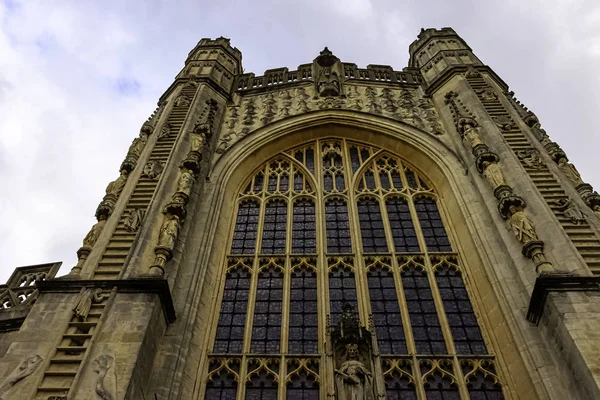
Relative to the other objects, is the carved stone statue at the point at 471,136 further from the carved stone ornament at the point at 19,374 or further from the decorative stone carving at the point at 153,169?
the carved stone ornament at the point at 19,374

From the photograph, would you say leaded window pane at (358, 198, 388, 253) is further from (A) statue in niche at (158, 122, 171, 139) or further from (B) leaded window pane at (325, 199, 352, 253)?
(A) statue in niche at (158, 122, 171, 139)

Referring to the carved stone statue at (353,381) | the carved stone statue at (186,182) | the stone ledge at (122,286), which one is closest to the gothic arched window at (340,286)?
the carved stone statue at (353,381)

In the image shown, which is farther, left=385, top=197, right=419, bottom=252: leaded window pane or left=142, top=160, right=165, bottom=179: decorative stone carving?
left=142, top=160, right=165, bottom=179: decorative stone carving

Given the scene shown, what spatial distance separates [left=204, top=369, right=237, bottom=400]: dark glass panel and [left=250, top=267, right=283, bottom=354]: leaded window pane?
80cm

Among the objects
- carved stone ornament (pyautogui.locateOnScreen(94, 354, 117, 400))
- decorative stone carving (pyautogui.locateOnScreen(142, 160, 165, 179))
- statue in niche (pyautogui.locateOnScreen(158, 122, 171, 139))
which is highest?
Result: statue in niche (pyautogui.locateOnScreen(158, 122, 171, 139))

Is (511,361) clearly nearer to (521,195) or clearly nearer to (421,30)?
(521,195)

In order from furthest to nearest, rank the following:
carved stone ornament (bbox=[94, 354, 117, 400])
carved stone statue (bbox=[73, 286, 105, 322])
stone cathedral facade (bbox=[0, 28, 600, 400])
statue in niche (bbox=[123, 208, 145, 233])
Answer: statue in niche (bbox=[123, 208, 145, 233]), carved stone statue (bbox=[73, 286, 105, 322]), stone cathedral facade (bbox=[0, 28, 600, 400]), carved stone ornament (bbox=[94, 354, 117, 400])

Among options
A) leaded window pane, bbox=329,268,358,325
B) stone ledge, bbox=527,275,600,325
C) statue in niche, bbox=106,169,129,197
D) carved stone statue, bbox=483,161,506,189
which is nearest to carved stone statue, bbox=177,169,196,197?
statue in niche, bbox=106,169,129,197

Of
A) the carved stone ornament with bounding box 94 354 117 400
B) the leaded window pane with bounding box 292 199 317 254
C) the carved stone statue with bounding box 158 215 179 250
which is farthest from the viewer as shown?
the leaded window pane with bounding box 292 199 317 254

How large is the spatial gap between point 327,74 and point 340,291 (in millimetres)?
10511

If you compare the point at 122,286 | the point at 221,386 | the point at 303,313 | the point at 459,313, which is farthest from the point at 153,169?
the point at 459,313

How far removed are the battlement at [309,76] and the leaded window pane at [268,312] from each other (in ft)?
32.2

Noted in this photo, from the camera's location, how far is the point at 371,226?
587 inches

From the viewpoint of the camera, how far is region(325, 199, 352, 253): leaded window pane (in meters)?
14.2
